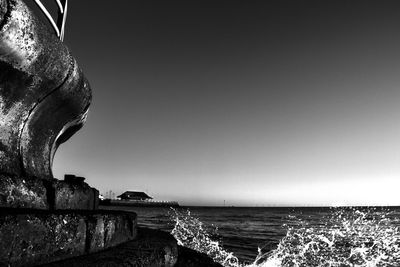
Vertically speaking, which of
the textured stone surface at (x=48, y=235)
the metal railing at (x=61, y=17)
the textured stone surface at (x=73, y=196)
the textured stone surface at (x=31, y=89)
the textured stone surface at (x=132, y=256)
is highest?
the metal railing at (x=61, y=17)

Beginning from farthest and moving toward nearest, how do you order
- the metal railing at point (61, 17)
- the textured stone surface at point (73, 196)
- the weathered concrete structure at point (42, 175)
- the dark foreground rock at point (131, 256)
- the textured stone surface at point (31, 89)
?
the metal railing at point (61, 17) → the textured stone surface at point (73, 196) → the textured stone surface at point (31, 89) → the dark foreground rock at point (131, 256) → the weathered concrete structure at point (42, 175)

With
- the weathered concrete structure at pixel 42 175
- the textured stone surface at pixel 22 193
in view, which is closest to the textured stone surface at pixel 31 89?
the weathered concrete structure at pixel 42 175

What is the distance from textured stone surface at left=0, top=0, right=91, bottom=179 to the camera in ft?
5.51

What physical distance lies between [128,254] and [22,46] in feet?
4.17

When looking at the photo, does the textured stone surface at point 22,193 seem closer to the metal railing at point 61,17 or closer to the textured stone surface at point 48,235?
the textured stone surface at point 48,235

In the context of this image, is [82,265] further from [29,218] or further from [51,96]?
[51,96]

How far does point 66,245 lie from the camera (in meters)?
1.61

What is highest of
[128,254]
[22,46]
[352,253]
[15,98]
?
[22,46]

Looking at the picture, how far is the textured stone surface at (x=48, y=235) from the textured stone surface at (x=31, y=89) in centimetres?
50

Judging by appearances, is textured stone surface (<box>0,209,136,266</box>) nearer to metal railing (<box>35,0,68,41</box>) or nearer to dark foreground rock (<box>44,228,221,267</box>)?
dark foreground rock (<box>44,228,221,267</box>)

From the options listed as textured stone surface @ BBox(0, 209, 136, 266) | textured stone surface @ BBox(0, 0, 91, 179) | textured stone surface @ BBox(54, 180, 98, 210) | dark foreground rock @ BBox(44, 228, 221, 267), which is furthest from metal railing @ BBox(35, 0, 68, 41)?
dark foreground rock @ BBox(44, 228, 221, 267)

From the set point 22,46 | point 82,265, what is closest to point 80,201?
point 82,265

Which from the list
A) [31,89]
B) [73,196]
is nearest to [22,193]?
[73,196]

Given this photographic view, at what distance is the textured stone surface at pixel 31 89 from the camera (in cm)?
168
